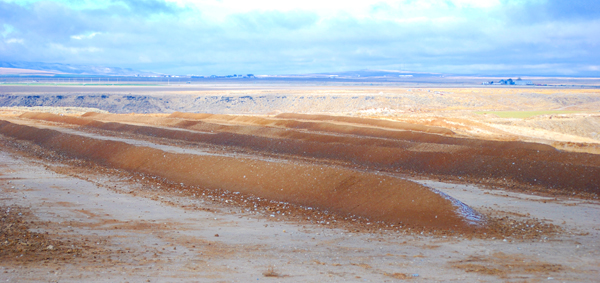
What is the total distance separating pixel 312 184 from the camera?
17.3 m

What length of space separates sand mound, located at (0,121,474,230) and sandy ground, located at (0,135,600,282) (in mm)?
1887

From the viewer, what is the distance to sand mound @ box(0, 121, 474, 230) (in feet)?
47.5

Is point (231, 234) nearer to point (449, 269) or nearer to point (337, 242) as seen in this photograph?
point (337, 242)

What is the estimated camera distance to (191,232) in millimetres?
12445

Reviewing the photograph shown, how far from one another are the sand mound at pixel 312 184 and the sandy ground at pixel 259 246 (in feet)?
6.19

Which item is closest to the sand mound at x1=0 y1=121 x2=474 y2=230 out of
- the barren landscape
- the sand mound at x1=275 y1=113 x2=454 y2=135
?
the barren landscape

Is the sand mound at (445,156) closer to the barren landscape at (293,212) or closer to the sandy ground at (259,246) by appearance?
the barren landscape at (293,212)

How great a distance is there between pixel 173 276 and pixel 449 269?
18.0 feet

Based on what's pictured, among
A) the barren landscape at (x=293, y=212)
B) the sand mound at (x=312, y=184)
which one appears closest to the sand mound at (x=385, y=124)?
the barren landscape at (x=293, y=212)

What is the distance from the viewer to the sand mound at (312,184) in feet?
47.5

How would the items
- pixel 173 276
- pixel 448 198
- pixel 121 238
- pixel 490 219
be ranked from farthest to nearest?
pixel 448 198 < pixel 490 219 < pixel 121 238 < pixel 173 276

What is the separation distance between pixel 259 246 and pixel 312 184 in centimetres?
631

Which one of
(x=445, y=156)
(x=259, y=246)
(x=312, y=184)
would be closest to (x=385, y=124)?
(x=445, y=156)

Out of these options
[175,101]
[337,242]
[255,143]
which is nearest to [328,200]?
[337,242]
